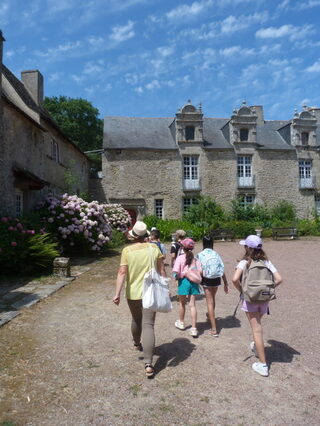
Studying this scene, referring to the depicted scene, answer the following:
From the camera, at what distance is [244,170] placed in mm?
23562

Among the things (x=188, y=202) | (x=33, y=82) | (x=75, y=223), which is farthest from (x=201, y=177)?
(x=75, y=223)

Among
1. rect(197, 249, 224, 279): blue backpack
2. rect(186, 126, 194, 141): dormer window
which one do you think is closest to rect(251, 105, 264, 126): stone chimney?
rect(186, 126, 194, 141): dormer window

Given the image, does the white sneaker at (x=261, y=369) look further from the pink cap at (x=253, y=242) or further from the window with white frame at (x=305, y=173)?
the window with white frame at (x=305, y=173)

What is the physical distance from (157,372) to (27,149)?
9975 millimetres

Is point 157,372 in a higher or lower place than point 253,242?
lower

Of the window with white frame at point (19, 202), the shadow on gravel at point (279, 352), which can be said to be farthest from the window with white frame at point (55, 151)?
the shadow on gravel at point (279, 352)

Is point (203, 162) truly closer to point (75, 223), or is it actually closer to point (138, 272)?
point (75, 223)

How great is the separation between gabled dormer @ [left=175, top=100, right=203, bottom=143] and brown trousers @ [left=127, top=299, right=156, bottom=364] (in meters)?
19.9

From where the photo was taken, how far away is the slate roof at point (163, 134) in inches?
894

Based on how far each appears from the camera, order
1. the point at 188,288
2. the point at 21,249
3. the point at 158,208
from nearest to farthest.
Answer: the point at 188,288
the point at 21,249
the point at 158,208

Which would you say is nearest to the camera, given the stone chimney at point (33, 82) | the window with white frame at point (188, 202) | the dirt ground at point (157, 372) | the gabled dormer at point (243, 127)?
the dirt ground at point (157, 372)

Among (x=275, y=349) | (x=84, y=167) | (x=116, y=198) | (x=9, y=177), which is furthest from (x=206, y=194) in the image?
(x=275, y=349)

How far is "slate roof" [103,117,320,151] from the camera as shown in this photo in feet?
74.5

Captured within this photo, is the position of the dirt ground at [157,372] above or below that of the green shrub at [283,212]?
below
